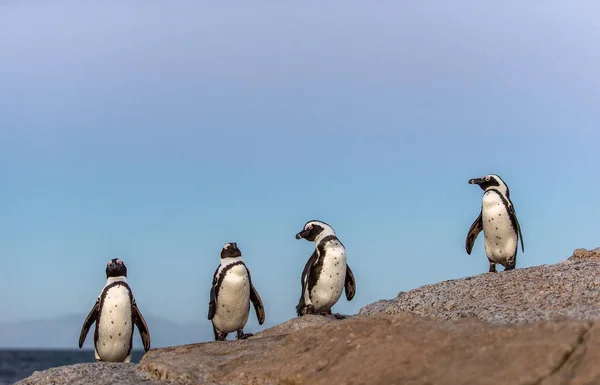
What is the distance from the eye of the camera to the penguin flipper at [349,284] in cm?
1047

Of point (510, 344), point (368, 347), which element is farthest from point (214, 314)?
point (510, 344)

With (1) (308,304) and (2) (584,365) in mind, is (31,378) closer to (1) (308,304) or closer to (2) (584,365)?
(1) (308,304)

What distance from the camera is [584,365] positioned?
459cm

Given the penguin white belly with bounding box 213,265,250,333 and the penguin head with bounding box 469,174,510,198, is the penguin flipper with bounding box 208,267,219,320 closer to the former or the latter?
the penguin white belly with bounding box 213,265,250,333

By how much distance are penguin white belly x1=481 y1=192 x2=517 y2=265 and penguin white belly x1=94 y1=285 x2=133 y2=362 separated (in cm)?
517

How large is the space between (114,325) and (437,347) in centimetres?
521

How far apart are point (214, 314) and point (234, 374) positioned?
3524mm

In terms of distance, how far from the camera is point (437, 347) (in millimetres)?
5301

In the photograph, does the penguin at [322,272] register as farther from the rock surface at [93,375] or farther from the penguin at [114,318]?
the rock surface at [93,375]

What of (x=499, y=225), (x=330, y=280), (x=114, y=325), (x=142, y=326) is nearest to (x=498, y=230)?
(x=499, y=225)

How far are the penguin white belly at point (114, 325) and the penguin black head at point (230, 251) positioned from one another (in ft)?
4.48

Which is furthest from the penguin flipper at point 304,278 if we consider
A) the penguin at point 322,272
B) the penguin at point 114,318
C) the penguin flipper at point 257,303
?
the penguin at point 114,318

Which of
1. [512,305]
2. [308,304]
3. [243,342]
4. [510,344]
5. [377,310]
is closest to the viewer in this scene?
[510,344]

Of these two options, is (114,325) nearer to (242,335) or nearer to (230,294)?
(230,294)
